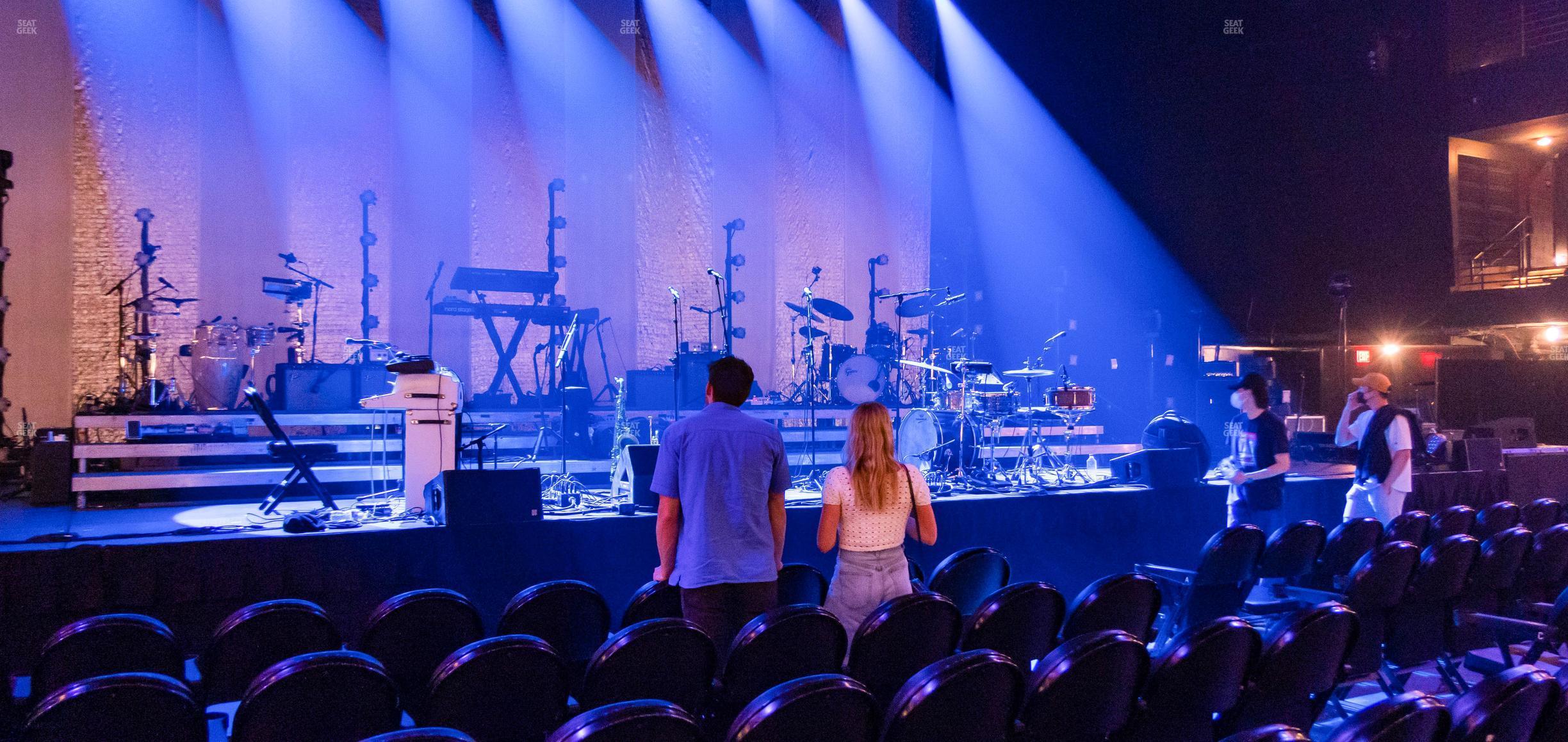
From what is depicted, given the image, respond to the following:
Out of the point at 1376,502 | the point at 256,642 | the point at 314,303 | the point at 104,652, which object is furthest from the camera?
the point at 314,303

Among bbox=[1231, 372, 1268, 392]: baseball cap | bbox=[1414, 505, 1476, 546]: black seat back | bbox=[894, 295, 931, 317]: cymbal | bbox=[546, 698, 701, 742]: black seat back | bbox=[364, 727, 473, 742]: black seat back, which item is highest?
bbox=[894, 295, 931, 317]: cymbal

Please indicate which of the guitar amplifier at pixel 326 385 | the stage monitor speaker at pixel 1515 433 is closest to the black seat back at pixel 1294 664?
the guitar amplifier at pixel 326 385

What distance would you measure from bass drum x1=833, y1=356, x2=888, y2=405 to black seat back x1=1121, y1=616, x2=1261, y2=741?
6553 mm

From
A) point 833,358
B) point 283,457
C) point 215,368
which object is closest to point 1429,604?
point 833,358

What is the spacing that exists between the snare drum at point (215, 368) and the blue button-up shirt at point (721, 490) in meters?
6.91

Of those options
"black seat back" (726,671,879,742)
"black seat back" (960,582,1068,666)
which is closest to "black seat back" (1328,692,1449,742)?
"black seat back" (726,671,879,742)

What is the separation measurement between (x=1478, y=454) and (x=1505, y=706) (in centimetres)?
809

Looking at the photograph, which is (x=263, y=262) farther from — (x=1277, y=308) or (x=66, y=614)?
(x=1277, y=308)

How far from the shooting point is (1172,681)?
3031mm

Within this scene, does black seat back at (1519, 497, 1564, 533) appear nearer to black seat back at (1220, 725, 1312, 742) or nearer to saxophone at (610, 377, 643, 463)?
black seat back at (1220, 725, 1312, 742)

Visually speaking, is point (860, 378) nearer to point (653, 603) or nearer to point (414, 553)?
point (414, 553)

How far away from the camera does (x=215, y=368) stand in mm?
8688

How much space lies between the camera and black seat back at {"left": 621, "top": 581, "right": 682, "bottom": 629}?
3828mm

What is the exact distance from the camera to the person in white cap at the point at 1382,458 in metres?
6.79
